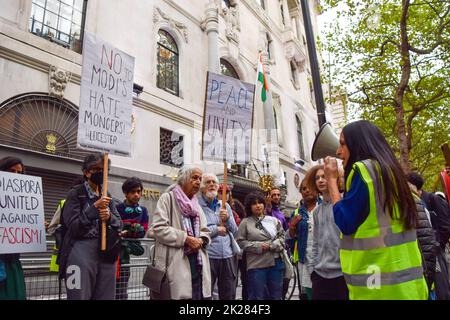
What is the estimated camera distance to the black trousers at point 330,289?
284 cm

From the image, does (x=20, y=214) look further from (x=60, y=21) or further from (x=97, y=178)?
(x=60, y=21)

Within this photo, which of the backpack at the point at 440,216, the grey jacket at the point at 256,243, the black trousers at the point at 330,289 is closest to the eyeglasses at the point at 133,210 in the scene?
the grey jacket at the point at 256,243

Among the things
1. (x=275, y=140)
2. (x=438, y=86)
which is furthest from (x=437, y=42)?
(x=275, y=140)

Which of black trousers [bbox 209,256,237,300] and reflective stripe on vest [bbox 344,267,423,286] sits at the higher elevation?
reflective stripe on vest [bbox 344,267,423,286]

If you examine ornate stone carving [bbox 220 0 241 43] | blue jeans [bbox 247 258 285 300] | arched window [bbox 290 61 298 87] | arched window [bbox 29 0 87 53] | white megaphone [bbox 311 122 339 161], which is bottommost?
blue jeans [bbox 247 258 285 300]

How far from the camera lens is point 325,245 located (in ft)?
9.98

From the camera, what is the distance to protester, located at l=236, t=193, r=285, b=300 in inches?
171

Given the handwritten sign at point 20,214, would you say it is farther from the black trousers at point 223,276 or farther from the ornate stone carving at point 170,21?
the ornate stone carving at point 170,21

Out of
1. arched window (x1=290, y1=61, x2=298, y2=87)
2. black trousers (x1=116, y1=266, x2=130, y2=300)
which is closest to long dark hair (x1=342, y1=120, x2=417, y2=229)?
black trousers (x1=116, y1=266, x2=130, y2=300)

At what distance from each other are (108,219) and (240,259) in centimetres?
245

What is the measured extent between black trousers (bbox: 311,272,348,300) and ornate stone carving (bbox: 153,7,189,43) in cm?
1123

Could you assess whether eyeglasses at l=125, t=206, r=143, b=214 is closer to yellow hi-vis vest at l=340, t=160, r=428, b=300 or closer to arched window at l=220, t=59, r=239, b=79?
yellow hi-vis vest at l=340, t=160, r=428, b=300

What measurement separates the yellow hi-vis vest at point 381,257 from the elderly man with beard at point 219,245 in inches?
91.0
